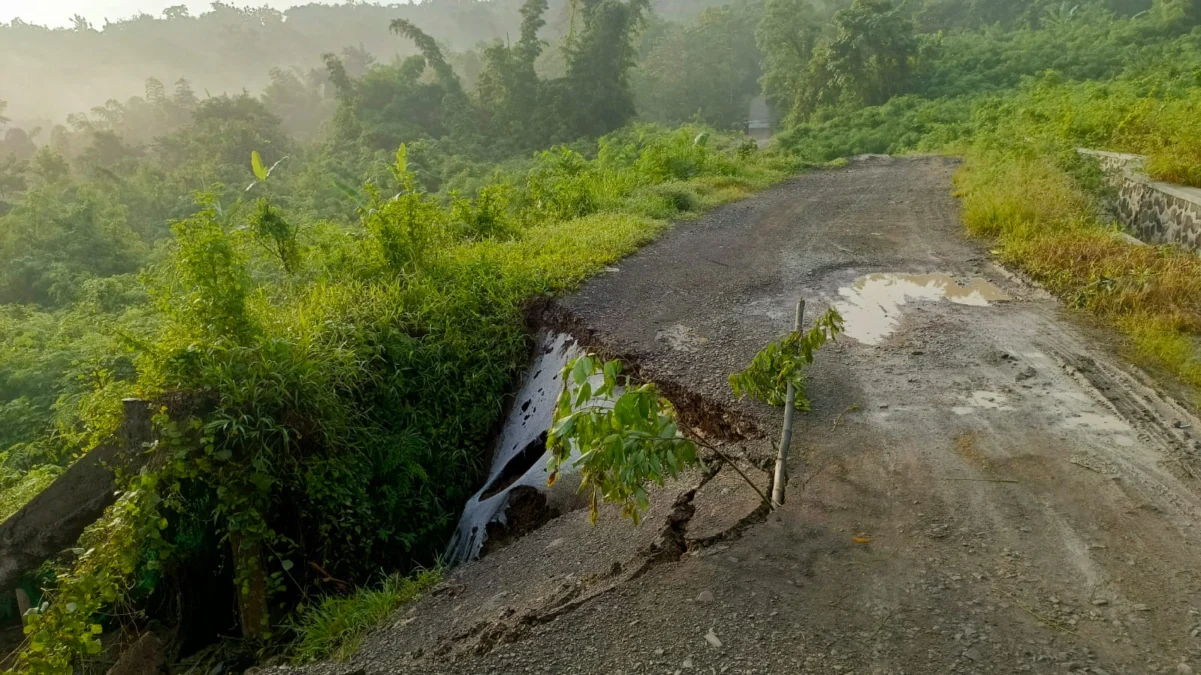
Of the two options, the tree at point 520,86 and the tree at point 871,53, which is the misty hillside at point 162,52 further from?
the tree at point 871,53

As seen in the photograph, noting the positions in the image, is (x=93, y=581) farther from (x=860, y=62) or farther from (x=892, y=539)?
(x=860, y=62)

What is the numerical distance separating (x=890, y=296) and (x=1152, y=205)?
10.2 feet

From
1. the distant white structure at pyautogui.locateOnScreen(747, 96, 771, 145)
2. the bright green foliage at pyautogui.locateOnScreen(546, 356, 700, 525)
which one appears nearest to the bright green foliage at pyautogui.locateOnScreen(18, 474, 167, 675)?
the bright green foliage at pyautogui.locateOnScreen(546, 356, 700, 525)

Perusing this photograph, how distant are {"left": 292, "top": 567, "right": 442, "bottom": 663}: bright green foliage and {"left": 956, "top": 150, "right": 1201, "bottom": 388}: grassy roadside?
422 centimetres

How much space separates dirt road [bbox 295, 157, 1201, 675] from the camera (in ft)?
7.68

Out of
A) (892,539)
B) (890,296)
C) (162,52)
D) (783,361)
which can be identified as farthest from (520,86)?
(162,52)

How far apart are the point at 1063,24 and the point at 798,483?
31121 millimetres

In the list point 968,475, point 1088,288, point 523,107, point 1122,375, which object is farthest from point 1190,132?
point 523,107

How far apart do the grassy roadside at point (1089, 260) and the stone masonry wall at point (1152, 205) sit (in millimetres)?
264

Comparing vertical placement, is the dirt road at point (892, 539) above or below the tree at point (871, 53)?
below

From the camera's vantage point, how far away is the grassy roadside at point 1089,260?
4355mm

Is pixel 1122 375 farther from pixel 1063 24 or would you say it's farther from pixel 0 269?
pixel 1063 24

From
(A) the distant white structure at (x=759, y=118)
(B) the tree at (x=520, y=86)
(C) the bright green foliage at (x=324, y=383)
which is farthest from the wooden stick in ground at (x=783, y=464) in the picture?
(A) the distant white structure at (x=759, y=118)

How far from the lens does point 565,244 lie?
276 inches
